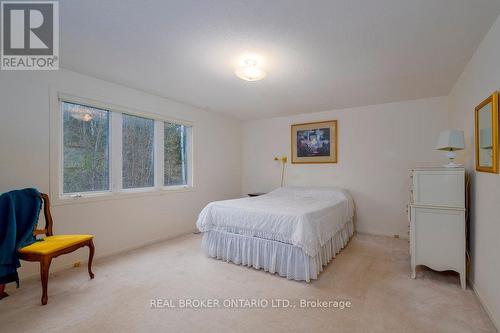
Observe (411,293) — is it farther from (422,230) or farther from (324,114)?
(324,114)

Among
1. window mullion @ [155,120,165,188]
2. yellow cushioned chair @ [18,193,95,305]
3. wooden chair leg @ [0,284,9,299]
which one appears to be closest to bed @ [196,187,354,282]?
window mullion @ [155,120,165,188]

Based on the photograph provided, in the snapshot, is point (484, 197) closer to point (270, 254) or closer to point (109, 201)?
point (270, 254)

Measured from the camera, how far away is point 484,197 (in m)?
2.08

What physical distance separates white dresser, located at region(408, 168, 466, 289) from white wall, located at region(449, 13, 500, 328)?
0.12 meters

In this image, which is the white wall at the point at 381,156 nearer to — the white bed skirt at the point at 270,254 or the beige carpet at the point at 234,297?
the beige carpet at the point at 234,297

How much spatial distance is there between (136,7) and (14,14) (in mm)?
1031

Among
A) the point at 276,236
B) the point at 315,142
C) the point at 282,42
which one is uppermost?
the point at 282,42

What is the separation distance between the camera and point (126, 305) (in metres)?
2.05

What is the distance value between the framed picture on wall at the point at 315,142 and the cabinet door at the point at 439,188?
6.63 ft

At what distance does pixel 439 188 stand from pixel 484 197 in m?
0.41

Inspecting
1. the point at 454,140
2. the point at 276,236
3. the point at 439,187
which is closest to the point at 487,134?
the point at 454,140

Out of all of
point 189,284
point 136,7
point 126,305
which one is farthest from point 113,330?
point 136,7

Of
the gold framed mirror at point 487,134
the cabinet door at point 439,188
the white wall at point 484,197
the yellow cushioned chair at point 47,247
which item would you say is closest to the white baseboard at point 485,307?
the white wall at point 484,197

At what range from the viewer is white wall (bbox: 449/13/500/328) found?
1.82 meters
